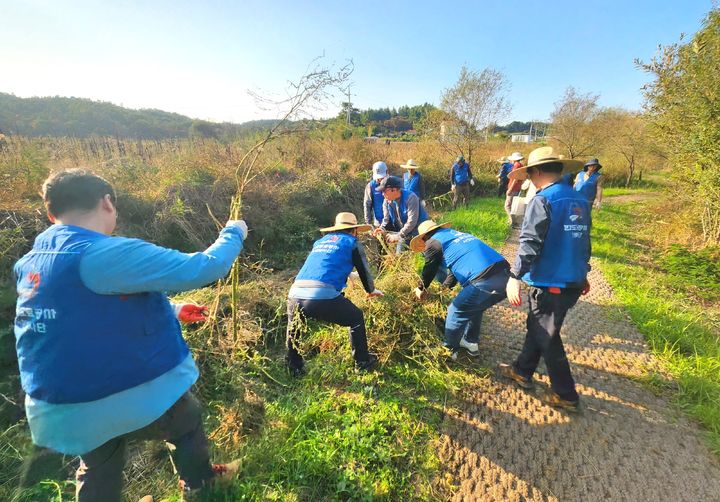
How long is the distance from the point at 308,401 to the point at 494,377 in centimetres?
187

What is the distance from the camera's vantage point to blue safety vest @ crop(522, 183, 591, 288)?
2514 mm

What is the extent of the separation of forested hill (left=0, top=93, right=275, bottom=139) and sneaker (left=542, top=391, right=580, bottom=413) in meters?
19.5

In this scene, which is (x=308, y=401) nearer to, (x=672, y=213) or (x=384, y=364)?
(x=384, y=364)

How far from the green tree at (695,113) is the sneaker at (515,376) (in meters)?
5.80

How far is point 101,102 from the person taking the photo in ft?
87.7

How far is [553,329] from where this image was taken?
103 inches

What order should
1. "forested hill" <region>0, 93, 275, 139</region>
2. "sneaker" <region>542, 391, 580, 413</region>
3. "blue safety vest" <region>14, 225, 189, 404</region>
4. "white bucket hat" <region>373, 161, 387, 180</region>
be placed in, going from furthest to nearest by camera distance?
"forested hill" <region>0, 93, 275, 139</region> → "white bucket hat" <region>373, 161, 387, 180</region> → "sneaker" <region>542, 391, 580, 413</region> → "blue safety vest" <region>14, 225, 189, 404</region>

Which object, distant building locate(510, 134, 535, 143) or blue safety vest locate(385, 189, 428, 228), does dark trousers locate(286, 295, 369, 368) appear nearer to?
blue safety vest locate(385, 189, 428, 228)

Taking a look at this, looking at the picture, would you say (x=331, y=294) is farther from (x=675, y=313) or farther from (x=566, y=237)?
(x=675, y=313)

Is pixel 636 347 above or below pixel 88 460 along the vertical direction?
below

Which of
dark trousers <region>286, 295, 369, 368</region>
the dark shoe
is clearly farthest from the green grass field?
dark trousers <region>286, 295, 369, 368</region>

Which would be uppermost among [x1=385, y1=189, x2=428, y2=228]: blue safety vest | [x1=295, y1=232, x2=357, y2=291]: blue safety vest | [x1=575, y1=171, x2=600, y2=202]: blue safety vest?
[x1=575, y1=171, x2=600, y2=202]: blue safety vest

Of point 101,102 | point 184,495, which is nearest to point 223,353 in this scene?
point 184,495

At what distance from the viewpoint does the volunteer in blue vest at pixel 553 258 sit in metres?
2.52
